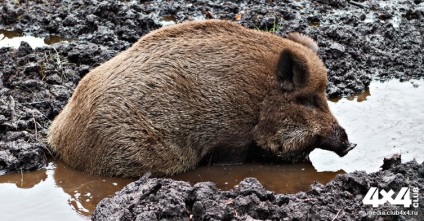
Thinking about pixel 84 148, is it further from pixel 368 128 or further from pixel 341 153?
pixel 368 128

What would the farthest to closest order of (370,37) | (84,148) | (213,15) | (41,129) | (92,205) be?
(213,15)
(370,37)
(41,129)
(84,148)
(92,205)

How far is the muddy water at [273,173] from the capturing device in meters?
6.17

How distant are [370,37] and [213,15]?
2.56 metres

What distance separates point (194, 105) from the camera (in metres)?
6.62

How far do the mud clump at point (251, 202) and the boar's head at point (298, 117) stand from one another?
3.69 ft

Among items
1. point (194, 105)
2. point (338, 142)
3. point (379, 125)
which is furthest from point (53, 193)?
point (379, 125)

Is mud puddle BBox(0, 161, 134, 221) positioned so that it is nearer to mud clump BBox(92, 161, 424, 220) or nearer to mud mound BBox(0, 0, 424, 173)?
mud mound BBox(0, 0, 424, 173)

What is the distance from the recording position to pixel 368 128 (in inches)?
296

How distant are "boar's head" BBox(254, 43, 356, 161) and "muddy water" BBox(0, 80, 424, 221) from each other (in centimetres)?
19

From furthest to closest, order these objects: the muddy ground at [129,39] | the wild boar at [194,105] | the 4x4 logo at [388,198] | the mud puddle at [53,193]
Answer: the muddy ground at [129,39]
the wild boar at [194,105]
the mud puddle at [53,193]
the 4x4 logo at [388,198]

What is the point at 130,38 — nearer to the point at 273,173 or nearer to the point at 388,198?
the point at 273,173

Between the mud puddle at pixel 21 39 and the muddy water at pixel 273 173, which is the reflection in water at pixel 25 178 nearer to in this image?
the muddy water at pixel 273 173

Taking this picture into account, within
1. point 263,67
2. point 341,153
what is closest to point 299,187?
point 341,153

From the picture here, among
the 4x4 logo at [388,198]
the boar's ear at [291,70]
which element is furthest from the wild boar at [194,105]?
the 4x4 logo at [388,198]
